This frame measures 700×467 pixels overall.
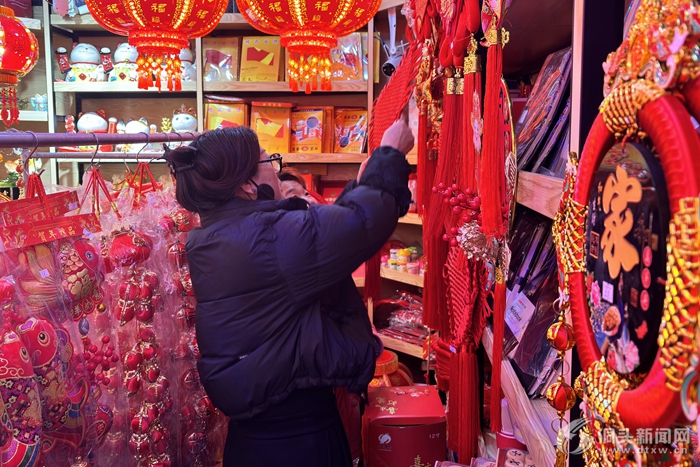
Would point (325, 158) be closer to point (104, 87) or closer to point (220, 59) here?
point (220, 59)

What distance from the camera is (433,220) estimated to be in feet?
4.60

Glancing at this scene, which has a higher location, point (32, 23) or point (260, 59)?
point (32, 23)

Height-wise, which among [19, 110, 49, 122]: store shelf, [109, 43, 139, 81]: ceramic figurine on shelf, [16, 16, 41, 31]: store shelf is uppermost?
[16, 16, 41, 31]: store shelf

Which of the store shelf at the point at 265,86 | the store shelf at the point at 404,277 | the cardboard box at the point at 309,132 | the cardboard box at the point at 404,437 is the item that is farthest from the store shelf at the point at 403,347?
the store shelf at the point at 265,86

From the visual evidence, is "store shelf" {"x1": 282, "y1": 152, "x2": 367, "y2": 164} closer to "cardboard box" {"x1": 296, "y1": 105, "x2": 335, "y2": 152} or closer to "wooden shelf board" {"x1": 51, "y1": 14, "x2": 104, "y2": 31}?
"cardboard box" {"x1": 296, "y1": 105, "x2": 335, "y2": 152}

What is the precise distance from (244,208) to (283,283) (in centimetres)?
18

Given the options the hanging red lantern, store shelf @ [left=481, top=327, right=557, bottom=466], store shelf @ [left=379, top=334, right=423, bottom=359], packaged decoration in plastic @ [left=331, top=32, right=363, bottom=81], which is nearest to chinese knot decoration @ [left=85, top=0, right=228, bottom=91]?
the hanging red lantern

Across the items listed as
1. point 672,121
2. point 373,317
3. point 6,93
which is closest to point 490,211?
point 672,121

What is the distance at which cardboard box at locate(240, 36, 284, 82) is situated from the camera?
3.10 metres

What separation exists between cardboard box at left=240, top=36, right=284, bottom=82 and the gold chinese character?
284cm

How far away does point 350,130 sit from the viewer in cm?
314

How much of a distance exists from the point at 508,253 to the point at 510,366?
21 centimetres

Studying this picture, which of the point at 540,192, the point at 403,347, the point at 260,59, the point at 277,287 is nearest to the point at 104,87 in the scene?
the point at 260,59

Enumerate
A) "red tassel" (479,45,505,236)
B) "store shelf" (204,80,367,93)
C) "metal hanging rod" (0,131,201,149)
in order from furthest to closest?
"store shelf" (204,80,367,93)
"metal hanging rod" (0,131,201,149)
"red tassel" (479,45,505,236)
